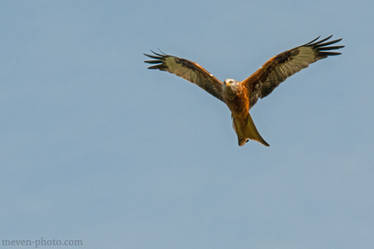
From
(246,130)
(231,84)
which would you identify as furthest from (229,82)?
(246,130)

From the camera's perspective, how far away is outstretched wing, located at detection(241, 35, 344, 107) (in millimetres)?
15414

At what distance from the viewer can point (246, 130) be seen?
15.4m

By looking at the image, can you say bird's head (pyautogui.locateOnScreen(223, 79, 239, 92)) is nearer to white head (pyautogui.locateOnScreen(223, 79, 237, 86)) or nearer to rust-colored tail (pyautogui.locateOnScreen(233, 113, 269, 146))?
white head (pyautogui.locateOnScreen(223, 79, 237, 86))

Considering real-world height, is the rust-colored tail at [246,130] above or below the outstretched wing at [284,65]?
below

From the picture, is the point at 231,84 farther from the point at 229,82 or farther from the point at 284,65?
the point at 284,65

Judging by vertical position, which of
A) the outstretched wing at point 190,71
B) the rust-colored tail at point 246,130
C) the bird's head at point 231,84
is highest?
the outstretched wing at point 190,71

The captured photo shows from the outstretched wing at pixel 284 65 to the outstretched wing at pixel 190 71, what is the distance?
0.87m

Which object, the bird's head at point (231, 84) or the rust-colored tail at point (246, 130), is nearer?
the bird's head at point (231, 84)

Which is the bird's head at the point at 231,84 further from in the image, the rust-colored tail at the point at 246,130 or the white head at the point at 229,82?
the rust-colored tail at the point at 246,130

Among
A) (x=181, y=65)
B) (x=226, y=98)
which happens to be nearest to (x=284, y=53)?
(x=226, y=98)

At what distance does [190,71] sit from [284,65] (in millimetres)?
2407

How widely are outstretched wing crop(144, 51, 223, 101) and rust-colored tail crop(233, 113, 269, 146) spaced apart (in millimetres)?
1016

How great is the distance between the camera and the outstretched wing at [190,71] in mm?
16141

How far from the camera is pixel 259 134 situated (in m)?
15.4
